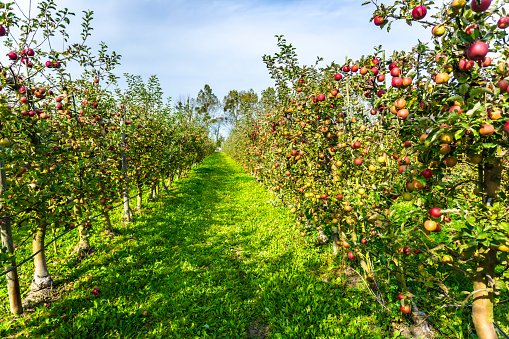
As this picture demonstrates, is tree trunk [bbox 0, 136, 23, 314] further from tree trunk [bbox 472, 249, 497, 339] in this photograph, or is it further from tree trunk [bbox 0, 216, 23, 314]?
tree trunk [bbox 472, 249, 497, 339]

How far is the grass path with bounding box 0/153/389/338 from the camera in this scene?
143 inches

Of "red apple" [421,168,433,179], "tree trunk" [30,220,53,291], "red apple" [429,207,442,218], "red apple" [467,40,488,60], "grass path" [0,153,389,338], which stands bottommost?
"grass path" [0,153,389,338]

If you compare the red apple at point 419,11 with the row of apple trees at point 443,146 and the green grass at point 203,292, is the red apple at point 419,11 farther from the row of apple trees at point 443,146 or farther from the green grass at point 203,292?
the green grass at point 203,292

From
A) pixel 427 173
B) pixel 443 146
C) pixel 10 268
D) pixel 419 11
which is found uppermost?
pixel 419 11

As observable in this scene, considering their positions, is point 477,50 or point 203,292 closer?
point 477,50

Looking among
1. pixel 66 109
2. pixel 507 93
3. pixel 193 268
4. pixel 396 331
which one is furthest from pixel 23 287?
pixel 507 93

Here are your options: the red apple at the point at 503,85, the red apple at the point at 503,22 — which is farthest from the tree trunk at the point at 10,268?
the red apple at the point at 503,22

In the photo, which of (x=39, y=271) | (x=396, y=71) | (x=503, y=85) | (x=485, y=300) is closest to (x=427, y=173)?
(x=503, y=85)

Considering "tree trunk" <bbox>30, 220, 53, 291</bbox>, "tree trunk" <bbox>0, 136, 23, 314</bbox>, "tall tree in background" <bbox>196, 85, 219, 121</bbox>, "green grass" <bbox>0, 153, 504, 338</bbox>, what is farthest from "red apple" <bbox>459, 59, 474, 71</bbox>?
"tall tree in background" <bbox>196, 85, 219, 121</bbox>

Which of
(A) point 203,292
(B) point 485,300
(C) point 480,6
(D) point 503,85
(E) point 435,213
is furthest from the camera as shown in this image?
(A) point 203,292

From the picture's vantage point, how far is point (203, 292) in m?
4.54

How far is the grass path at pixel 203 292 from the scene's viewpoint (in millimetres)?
3627

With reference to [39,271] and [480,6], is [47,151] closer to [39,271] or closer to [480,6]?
[39,271]

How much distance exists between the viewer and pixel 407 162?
8.11 feet
